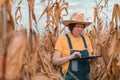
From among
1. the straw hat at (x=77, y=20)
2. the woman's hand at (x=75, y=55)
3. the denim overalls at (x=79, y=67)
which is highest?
the straw hat at (x=77, y=20)

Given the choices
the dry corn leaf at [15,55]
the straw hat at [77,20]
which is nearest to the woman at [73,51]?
the straw hat at [77,20]

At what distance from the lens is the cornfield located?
93 centimetres

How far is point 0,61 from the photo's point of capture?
A: 93 cm

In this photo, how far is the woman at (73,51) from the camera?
2.91m

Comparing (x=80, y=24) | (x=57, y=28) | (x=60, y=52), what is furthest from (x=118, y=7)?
(x=57, y=28)

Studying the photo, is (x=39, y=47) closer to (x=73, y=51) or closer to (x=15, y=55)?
(x=73, y=51)

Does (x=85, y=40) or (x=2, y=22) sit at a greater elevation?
(x=2, y=22)

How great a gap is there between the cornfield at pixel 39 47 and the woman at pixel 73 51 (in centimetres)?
11

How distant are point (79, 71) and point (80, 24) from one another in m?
0.40

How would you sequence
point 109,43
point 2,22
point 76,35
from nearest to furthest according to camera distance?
point 2,22, point 76,35, point 109,43

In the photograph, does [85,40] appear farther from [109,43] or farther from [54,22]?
[54,22]

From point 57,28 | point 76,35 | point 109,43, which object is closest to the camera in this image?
point 76,35

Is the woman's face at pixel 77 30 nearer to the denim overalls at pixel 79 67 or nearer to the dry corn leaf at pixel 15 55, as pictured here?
the denim overalls at pixel 79 67

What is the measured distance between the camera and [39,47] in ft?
9.36
